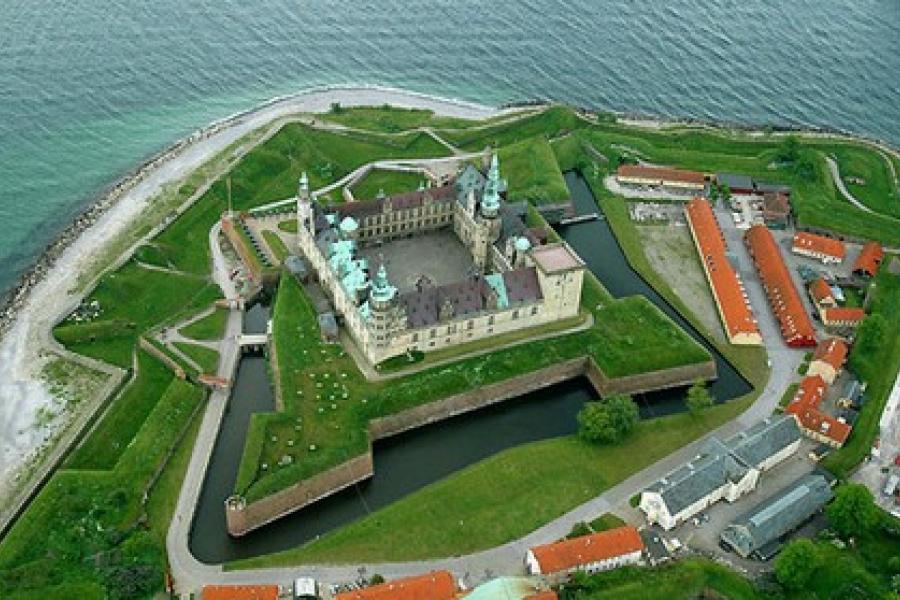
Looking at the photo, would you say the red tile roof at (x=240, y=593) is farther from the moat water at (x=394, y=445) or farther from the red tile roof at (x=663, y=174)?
the red tile roof at (x=663, y=174)

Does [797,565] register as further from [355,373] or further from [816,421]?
[355,373]

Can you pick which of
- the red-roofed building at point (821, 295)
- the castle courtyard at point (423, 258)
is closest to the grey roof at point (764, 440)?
the red-roofed building at point (821, 295)

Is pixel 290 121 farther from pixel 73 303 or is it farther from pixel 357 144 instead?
pixel 73 303

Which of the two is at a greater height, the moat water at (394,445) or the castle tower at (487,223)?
the castle tower at (487,223)

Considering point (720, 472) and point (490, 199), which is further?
point (490, 199)

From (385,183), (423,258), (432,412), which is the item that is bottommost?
(432,412)

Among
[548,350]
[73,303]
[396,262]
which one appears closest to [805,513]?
[548,350]

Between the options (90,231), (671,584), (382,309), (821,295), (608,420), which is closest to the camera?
(671,584)

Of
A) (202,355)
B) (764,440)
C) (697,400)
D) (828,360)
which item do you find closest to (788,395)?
(828,360)
